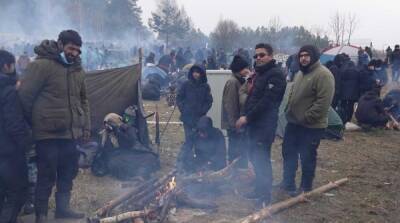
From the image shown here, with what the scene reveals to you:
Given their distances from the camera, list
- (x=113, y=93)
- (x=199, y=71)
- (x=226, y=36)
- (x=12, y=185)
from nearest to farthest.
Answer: (x=12, y=185), (x=199, y=71), (x=113, y=93), (x=226, y=36)

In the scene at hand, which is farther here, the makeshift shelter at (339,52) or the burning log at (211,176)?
the makeshift shelter at (339,52)

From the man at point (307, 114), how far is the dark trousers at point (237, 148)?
75cm

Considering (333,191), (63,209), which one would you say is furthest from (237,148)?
(63,209)

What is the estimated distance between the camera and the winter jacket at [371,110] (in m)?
10.4

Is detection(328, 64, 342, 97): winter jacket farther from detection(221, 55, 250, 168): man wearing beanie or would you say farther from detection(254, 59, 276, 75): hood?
detection(254, 59, 276, 75): hood

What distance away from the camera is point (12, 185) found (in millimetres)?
4426

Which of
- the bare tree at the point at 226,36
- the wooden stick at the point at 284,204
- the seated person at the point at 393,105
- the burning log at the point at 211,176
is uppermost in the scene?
the bare tree at the point at 226,36

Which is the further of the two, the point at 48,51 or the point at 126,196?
the point at 126,196

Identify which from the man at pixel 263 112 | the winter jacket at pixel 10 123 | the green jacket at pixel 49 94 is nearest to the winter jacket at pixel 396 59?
the man at pixel 263 112

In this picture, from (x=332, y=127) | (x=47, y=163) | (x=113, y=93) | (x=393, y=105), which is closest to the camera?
(x=47, y=163)

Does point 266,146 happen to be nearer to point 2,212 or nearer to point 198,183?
point 198,183

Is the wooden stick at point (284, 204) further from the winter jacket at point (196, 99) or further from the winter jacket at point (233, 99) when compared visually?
the winter jacket at point (196, 99)

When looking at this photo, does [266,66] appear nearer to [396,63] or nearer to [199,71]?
[199,71]

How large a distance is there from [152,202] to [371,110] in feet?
23.0
